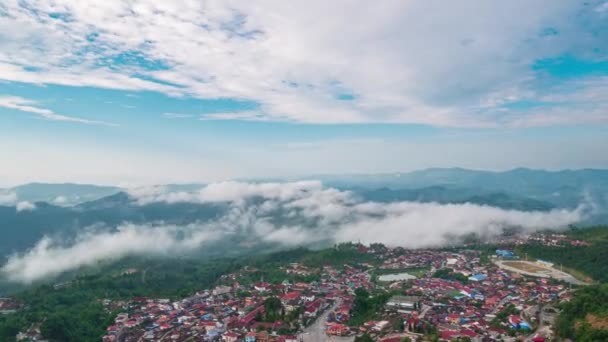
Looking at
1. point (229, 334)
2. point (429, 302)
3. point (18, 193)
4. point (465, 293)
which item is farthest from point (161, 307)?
point (18, 193)

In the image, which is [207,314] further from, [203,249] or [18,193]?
[18,193]

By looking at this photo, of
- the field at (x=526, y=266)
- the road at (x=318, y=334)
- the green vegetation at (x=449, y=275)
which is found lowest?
the road at (x=318, y=334)

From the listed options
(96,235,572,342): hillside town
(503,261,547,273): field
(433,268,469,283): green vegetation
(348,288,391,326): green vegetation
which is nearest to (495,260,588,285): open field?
(503,261,547,273): field

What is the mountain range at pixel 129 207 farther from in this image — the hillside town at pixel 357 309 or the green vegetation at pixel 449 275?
the green vegetation at pixel 449 275

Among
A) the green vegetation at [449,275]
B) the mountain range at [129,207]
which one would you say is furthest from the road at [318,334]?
the mountain range at [129,207]

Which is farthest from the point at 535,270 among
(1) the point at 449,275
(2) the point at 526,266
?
(1) the point at 449,275

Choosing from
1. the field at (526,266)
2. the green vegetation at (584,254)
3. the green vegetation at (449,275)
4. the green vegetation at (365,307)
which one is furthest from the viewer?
the field at (526,266)
